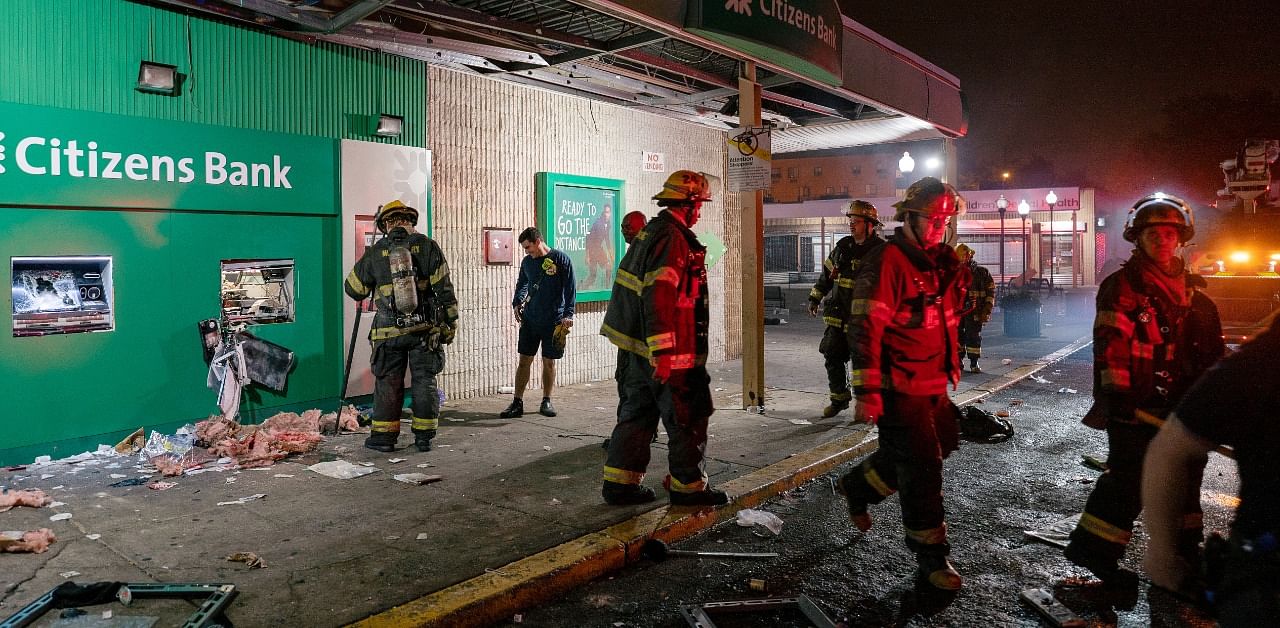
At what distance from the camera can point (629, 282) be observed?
18.0 feet

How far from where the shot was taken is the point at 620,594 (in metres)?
4.39

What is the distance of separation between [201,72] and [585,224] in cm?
487

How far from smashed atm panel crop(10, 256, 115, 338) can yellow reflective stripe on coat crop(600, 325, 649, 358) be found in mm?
4347

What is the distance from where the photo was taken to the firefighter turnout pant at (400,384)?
7.15m

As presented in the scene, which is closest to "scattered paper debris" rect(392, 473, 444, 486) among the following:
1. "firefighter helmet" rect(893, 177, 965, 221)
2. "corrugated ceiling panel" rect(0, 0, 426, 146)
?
"corrugated ceiling panel" rect(0, 0, 426, 146)

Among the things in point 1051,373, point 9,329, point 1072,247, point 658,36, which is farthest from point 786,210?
point 9,329

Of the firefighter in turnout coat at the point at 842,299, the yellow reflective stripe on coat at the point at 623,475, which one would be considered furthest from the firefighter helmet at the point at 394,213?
the firefighter in turnout coat at the point at 842,299

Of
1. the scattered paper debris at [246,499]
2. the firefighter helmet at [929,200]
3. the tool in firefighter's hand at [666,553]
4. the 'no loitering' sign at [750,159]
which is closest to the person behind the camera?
the firefighter helmet at [929,200]

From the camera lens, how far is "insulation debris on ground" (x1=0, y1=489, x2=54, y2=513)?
537cm

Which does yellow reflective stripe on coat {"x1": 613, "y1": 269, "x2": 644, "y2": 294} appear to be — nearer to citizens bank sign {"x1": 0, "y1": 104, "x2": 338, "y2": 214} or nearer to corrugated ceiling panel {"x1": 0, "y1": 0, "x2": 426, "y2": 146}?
citizens bank sign {"x1": 0, "y1": 104, "x2": 338, "y2": 214}

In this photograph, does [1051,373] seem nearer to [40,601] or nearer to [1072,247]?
[40,601]

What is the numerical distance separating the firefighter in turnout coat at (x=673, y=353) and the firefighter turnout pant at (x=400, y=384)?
226 centimetres

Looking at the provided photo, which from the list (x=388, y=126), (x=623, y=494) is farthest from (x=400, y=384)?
(x=388, y=126)

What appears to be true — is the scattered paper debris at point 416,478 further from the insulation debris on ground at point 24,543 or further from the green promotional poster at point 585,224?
the green promotional poster at point 585,224
